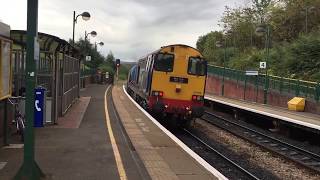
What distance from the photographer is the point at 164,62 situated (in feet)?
73.0

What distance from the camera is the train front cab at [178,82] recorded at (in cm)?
2202

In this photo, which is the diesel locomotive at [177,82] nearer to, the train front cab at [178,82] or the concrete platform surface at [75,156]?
the train front cab at [178,82]

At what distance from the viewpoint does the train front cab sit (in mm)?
22016

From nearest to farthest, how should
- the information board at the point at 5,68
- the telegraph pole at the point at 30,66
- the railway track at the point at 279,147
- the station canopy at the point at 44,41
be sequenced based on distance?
1. the telegraph pole at the point at 30,66
2. the information board at the point at 5,68
3. the station canopy at the point at 44,41
4. the railway track at the point at 279,147

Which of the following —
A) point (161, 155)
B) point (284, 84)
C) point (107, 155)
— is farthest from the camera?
point (284, 84)

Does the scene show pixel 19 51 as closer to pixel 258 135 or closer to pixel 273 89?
pixel 258 135

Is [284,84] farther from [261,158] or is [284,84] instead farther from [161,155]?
[161,155]

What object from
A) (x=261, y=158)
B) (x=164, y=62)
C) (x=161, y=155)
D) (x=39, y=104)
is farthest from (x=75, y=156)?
(x=164, y=62)

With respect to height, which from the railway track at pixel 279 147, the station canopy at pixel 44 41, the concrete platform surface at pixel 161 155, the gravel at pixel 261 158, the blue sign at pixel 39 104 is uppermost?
the station canopy at pixel 44 41

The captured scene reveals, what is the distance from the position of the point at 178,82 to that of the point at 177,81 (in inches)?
2.3

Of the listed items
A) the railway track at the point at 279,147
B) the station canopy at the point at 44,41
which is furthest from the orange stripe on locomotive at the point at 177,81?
the station canopy at the point at 44,41

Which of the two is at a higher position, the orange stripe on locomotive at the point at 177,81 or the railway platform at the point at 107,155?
the orange stripe on locomotive at the point at 177,81

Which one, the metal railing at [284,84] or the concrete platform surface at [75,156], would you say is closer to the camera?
the concrete platform surface at [75,156]

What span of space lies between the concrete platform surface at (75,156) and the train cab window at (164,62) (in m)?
6.35
